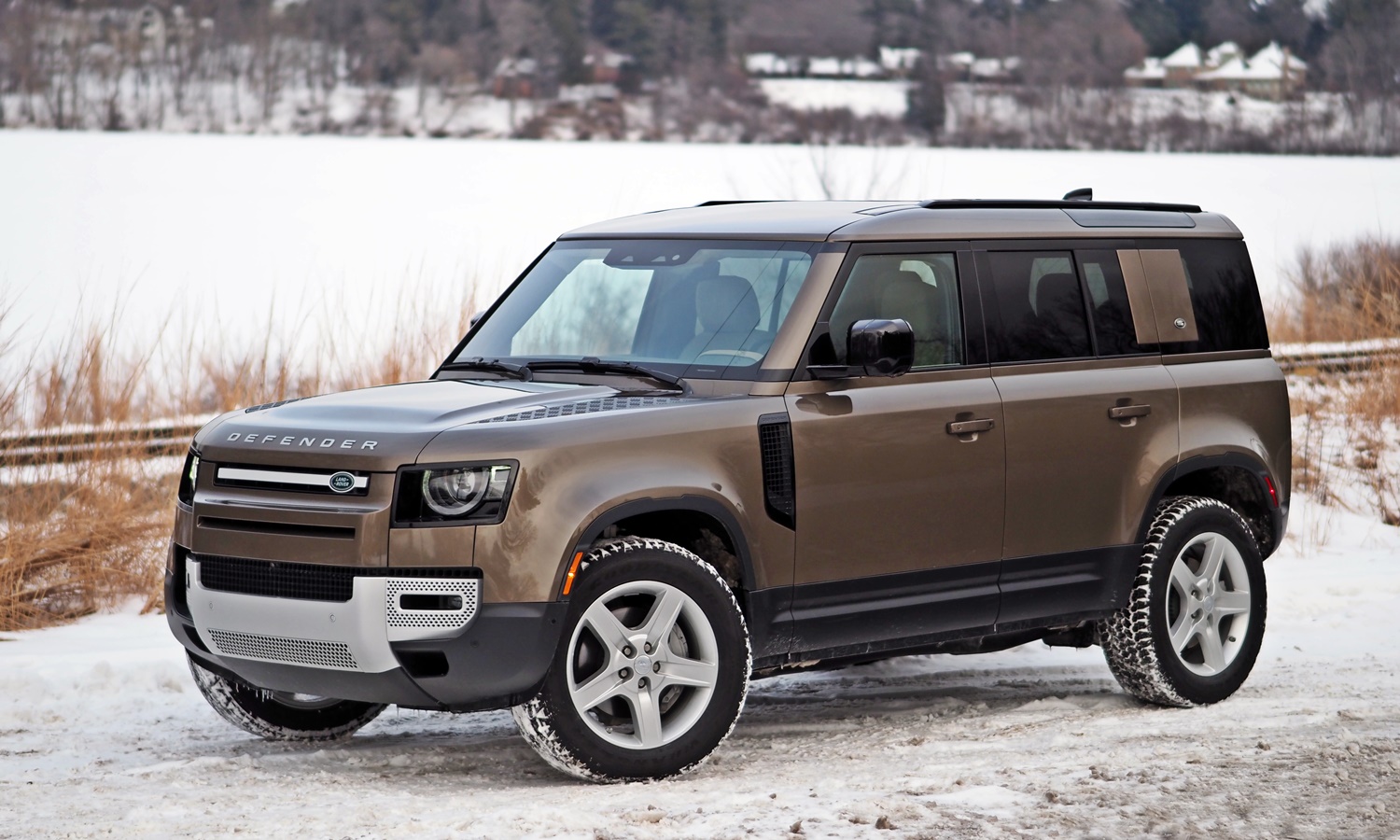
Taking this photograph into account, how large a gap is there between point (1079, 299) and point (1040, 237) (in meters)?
0.32

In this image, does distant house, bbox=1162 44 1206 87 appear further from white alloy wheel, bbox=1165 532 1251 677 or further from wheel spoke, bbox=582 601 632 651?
wheel spoke, bbox=582 601 632 651

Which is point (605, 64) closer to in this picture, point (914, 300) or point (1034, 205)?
point (1034, 205)

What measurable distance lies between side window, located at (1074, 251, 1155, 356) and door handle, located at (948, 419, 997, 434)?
0.85 m

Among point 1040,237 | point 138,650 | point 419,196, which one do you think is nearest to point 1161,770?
point 1040,237

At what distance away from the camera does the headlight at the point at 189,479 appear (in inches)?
232

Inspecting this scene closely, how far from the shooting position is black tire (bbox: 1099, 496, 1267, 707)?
716cm

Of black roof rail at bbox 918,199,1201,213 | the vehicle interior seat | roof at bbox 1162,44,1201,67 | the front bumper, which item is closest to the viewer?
the front bumper

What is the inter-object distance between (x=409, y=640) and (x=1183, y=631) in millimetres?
3542

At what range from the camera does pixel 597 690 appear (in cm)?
564

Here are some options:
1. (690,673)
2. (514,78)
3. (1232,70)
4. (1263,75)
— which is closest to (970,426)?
(690,673)

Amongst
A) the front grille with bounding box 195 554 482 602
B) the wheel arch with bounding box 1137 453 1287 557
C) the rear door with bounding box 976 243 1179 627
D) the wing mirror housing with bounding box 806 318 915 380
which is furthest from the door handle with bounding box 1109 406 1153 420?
the front grille with bounding box 195 554 482 602

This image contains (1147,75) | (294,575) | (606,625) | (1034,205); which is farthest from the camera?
(1147,75)

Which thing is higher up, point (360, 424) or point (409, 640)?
point (360, 424)

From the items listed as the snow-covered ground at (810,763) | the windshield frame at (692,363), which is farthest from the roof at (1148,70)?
the windshield frame at (692,363)
